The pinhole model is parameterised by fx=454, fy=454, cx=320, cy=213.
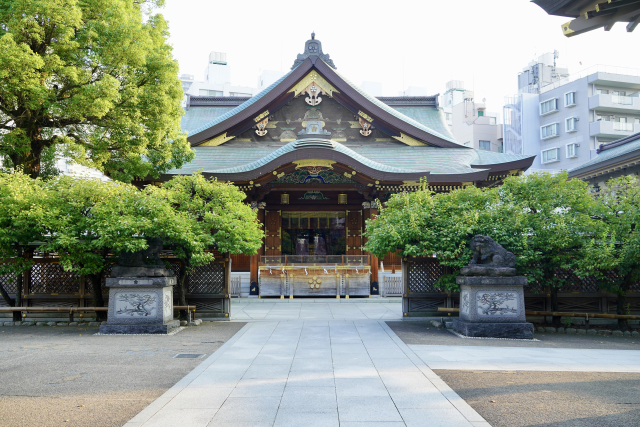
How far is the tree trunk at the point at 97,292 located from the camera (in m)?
11.3

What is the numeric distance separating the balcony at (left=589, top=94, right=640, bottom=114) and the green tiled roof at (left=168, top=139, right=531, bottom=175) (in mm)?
25616

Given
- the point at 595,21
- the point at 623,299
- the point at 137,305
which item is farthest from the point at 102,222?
the point at 623,299

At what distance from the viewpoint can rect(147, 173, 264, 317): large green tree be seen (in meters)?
11.0

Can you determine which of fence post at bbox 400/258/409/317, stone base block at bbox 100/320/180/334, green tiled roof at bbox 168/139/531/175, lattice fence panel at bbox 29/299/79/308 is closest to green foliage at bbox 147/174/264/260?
stone base block at bbox 100/320/180/334

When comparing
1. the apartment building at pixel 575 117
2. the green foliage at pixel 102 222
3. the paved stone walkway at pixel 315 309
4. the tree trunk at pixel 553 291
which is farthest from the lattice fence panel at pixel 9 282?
the apartment building at pixel 575 117

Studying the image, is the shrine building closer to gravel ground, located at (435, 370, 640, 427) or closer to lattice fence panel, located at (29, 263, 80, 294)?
lattice fence panel, located at (29, 263, 80, 294)

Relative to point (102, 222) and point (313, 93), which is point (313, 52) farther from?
point (102, 222)

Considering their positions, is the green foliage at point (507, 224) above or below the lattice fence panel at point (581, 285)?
above

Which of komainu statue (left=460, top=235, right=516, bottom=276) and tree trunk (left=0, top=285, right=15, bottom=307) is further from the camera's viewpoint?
tree trunk (left=0, top=285, right=15, bottom=307)

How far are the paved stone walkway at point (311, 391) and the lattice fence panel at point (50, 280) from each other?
5.71 meters

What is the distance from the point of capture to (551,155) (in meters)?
41.9

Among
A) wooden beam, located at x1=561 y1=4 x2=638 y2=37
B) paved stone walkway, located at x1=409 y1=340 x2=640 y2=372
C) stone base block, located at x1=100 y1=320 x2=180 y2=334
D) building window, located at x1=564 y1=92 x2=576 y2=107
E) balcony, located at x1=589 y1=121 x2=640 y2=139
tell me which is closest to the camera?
wooden beam, located at x1=561 y1=4 x2=638 y2=37

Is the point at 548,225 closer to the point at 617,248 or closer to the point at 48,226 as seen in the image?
the point at 617,248

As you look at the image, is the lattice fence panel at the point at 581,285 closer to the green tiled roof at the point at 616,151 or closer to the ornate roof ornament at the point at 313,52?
the green tiled roof at the point at 616,151
